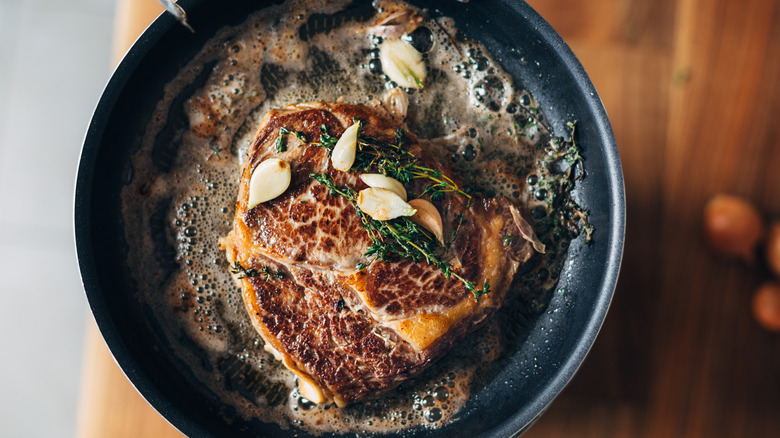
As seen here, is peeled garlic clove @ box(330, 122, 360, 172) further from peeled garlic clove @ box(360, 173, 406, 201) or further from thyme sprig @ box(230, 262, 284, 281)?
thyme sprig @ box(230, 262, 284, 281)

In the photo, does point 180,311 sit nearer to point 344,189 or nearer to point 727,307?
point 344,189

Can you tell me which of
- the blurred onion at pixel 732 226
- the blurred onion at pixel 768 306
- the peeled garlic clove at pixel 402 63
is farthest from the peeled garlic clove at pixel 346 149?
the blurred onion at pixel 768 306

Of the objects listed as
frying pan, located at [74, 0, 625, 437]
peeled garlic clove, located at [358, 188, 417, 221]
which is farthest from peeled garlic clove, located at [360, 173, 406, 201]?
frying pan, located at [74, 0, 625, 437]

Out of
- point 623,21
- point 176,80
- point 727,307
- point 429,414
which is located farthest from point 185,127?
point 727,307

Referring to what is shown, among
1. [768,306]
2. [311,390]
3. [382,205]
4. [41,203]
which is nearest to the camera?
[382,205]

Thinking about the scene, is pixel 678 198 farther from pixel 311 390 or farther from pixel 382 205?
pixel 311 390

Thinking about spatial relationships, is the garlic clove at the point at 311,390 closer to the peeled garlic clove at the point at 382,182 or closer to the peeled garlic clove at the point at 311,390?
the peeled garlic clove at the point at 311,390

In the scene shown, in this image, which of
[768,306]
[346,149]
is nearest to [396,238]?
[346,149]

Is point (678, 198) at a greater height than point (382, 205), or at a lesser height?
lesser
